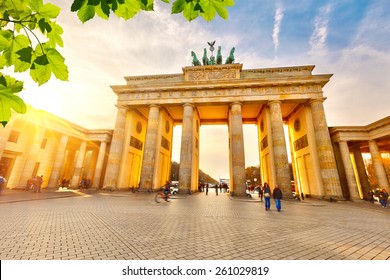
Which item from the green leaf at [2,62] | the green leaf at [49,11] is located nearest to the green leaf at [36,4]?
the green leaf at [49,11]

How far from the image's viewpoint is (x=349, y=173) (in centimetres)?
2066

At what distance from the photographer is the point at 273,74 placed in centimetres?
2412

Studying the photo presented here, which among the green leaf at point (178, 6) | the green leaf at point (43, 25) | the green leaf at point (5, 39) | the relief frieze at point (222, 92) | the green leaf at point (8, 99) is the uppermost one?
the relief frieze at point (222, 92)

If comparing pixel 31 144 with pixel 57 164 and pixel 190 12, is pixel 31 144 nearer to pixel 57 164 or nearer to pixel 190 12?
pixel 57 164

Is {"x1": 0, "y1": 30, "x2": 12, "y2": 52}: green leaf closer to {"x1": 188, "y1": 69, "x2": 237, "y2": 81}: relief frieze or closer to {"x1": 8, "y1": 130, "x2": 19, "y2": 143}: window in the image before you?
{"x1": 188, "y1": 69, "x2": 237, "y2": 81}: relief frieze

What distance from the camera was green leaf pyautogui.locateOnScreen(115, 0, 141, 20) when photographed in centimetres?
160

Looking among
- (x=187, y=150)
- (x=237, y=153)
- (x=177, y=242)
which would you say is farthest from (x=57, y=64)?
(x=187, y=150)

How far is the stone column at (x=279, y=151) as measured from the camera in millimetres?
19109

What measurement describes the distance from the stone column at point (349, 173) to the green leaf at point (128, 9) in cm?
2652

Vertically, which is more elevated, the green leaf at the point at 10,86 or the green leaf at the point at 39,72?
the green leaf at the point at 39,72

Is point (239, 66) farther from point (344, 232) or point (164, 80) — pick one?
point (344, 232)

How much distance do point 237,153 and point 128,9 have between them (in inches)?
799

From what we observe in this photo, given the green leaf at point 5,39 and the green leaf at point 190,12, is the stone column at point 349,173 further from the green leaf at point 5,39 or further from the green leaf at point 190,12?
the green leaf at point 5,39

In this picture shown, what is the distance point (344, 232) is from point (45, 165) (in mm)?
33662
